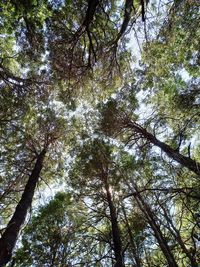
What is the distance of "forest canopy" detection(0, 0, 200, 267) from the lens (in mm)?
8242

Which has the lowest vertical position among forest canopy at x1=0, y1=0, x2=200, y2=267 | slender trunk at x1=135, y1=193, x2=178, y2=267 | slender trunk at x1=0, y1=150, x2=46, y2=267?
slender trunk at x1=135, y1=193, x2=178, y2=267

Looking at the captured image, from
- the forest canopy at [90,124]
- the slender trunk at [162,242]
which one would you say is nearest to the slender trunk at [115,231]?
the forest canopy at [90,124]

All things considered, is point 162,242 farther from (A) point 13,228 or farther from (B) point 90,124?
(B) point 90,124

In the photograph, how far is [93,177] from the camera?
427 inches

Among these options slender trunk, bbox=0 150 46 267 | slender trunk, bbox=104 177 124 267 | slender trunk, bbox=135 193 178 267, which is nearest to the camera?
slender trunk, bbox=135 193 178 267

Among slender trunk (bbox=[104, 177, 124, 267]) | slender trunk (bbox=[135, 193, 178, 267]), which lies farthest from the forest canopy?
slender trunk (bbox=[135, 193, 178, 267])

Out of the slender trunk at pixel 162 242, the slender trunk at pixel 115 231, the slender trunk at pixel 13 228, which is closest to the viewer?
the slender trunk at pixel 162 242

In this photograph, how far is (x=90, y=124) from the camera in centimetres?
1197

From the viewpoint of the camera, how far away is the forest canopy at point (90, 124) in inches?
324

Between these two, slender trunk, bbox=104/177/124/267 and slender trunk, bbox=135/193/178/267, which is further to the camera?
slender trunk, bbox=104/177/124/267

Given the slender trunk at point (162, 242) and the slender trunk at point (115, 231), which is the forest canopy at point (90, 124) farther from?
the slender trunk at point (162, 242)

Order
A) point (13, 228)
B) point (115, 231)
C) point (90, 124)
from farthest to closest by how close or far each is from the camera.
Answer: point (90, 124) → point (115, 231) → point (13, 228)

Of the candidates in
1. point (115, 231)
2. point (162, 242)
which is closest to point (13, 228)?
point (115, 231)

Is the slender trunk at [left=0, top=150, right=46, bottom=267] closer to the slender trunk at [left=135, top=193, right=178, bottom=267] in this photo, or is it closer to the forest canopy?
the forest canopy
